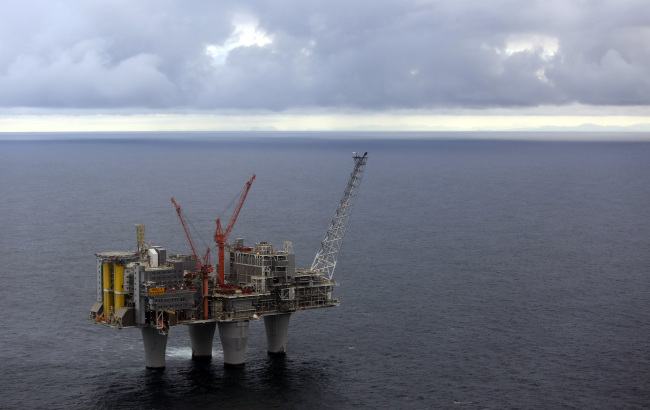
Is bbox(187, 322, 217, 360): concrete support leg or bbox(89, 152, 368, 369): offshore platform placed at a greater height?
bbox(89, 152, 368, 369): offshore platform

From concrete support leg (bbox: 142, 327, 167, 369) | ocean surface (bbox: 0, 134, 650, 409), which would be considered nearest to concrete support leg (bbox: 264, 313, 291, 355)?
ocean surface (bbox: 0, 134, 650, 409)

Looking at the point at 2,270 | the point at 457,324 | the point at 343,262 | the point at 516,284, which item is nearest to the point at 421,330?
the point at 457,324

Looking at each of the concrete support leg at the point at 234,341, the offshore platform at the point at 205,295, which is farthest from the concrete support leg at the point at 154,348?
the concrete support leg at the point at 234,341

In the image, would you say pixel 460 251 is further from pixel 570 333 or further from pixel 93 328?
pixel 93 328

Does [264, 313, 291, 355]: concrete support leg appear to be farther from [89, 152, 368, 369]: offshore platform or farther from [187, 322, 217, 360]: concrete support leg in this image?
[187, 322, 217, 360]: concrete support leg

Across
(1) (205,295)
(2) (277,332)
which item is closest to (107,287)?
(1) (205,295)

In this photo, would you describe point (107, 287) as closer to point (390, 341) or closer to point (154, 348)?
point (154, 348)

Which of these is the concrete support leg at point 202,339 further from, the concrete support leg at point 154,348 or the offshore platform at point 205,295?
the concrete support leg at point 154,348
